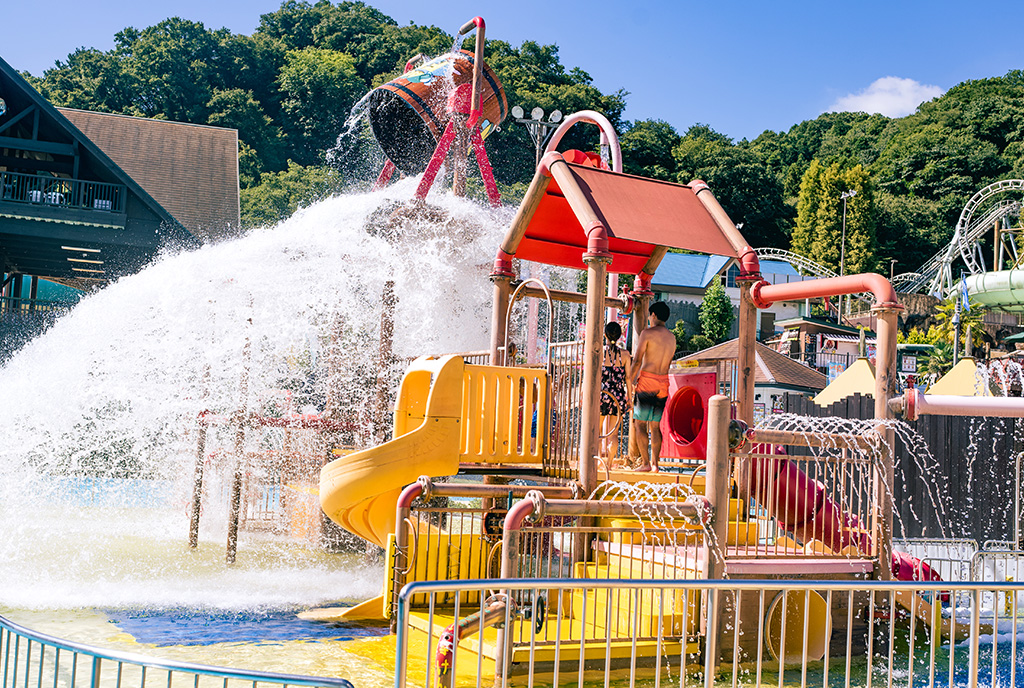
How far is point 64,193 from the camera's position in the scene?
2869 centimetres

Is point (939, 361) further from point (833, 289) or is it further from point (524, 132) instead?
point (524, 132)

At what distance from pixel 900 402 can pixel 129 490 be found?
58.9 ft

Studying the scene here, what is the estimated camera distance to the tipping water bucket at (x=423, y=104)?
15.2 metres

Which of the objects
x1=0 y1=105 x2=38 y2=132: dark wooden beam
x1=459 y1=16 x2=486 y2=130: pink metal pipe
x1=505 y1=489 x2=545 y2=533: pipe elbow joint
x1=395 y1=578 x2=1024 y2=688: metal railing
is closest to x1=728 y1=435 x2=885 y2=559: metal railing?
x1=395 y1=578 x2=1024 y2=688: metal railing

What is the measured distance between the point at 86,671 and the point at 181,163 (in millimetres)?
32859

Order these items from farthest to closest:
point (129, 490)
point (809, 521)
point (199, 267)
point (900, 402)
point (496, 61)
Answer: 1. point (496, 61)
2. point (129, 490)
3. point (199, 267)
4. point (809, 521)
5. point (900, 402)

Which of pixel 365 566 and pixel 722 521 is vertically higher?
pixel 722 521

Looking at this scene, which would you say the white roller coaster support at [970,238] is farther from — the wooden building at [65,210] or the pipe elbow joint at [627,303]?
the pipe elbow joint at [627,303]

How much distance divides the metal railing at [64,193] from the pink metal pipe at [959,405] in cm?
2581

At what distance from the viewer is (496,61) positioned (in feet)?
251

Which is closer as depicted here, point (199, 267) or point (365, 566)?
point (365, 566)

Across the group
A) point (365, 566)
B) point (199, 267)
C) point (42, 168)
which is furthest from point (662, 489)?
point (42, 168)

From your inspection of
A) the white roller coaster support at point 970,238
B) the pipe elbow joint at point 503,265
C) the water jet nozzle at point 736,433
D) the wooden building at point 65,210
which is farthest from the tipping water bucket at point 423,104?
the white roller coaster support at point 970,238

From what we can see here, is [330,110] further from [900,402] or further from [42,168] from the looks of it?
[900,402]
